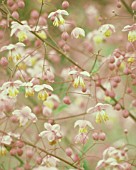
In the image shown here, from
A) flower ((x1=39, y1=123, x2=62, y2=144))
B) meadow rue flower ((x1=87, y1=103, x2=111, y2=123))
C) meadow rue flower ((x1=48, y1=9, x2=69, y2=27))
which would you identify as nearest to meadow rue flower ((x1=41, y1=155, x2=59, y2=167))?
flower ((x1=39, y1=123, x2=62, y2=144))

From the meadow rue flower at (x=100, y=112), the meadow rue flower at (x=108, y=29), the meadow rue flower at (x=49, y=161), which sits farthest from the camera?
the meadow rue flower at (x=108, y=29)

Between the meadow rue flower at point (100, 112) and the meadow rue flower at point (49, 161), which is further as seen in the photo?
the meadow rue flower at point (100, 112)

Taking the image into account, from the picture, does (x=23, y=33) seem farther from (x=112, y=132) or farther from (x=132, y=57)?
(x=112, y=132)

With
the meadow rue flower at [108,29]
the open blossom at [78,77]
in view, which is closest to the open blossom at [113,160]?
the open blossom at [78,77]

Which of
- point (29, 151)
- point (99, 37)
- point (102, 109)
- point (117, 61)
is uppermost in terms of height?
point (99, 37)

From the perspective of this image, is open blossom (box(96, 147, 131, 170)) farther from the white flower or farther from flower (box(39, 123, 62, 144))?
the white flower

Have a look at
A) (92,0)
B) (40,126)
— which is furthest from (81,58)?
(40,126)

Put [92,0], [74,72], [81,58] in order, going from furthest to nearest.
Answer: [81,58], [92,0], [74,72]

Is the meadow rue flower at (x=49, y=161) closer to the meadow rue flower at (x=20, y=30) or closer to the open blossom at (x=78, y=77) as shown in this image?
the open blossom at (x=78, y=77)
